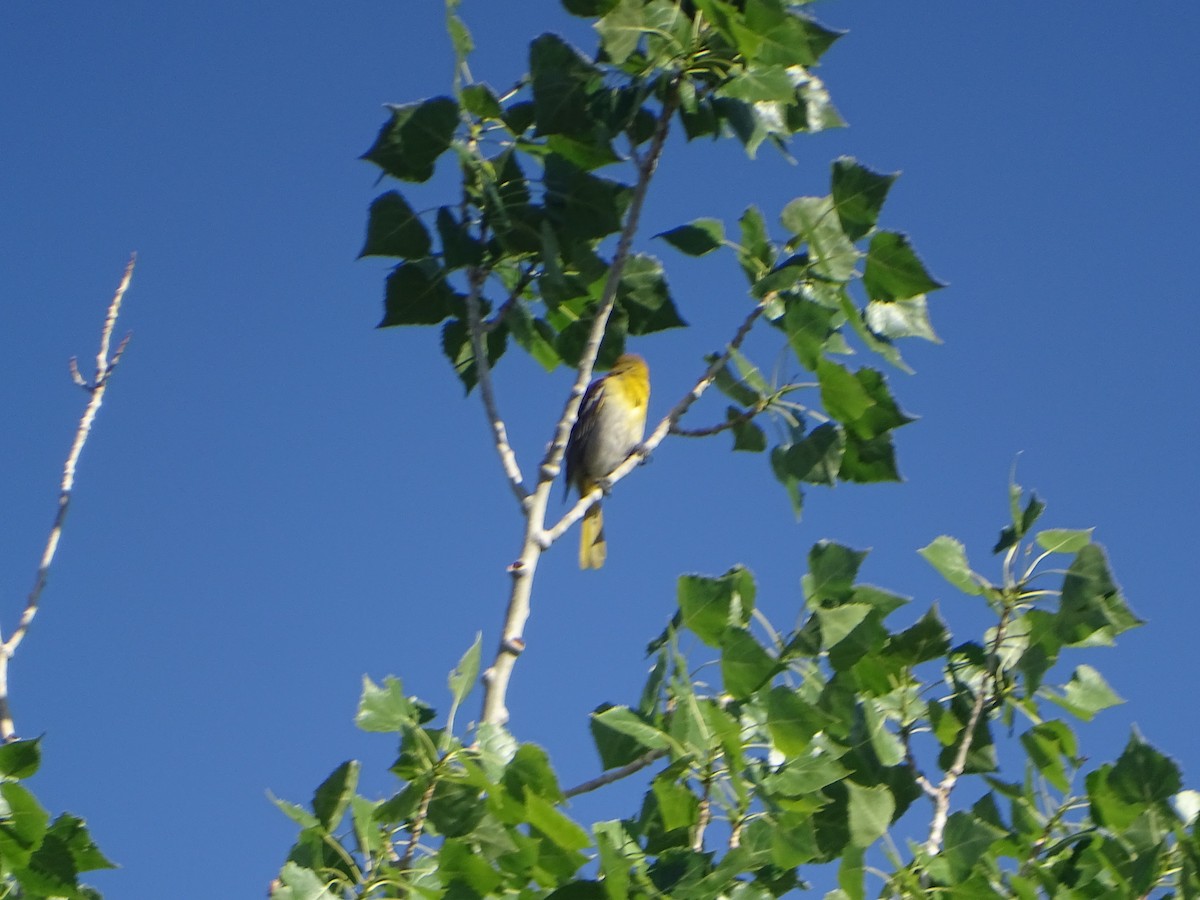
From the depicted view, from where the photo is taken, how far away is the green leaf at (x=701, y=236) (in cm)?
305

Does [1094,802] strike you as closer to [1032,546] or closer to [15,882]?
[1032,546]

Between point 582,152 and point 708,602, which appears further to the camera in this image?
point 582,152

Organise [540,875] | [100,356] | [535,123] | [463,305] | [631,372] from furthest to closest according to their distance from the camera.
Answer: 1. [631,372]
2. [100,356]
3. [463,305]
4. [535,123]
5. [540,875]

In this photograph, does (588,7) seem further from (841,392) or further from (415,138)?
(841,392)

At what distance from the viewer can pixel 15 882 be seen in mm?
2777

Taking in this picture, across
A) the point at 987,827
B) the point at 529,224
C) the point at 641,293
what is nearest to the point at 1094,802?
the point at 987,827

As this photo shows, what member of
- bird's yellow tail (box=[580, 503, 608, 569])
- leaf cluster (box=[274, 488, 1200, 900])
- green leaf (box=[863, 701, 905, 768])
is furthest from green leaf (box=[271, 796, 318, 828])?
bird's yellow tail (box=[580, 503, 608, 569])

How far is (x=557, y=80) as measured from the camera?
9.73ft

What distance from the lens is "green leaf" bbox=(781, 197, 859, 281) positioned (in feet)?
9.59

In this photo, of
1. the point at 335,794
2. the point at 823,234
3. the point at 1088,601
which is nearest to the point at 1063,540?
the point at 1088,601

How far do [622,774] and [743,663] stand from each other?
336 millimetres

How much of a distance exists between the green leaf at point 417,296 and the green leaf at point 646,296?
0.39 meters

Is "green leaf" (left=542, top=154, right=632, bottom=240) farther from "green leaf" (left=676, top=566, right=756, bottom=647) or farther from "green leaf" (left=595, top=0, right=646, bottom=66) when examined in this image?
"green leaf" (left=676, top=566, right=756, bottom=647)

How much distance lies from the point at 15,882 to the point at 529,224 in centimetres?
168
